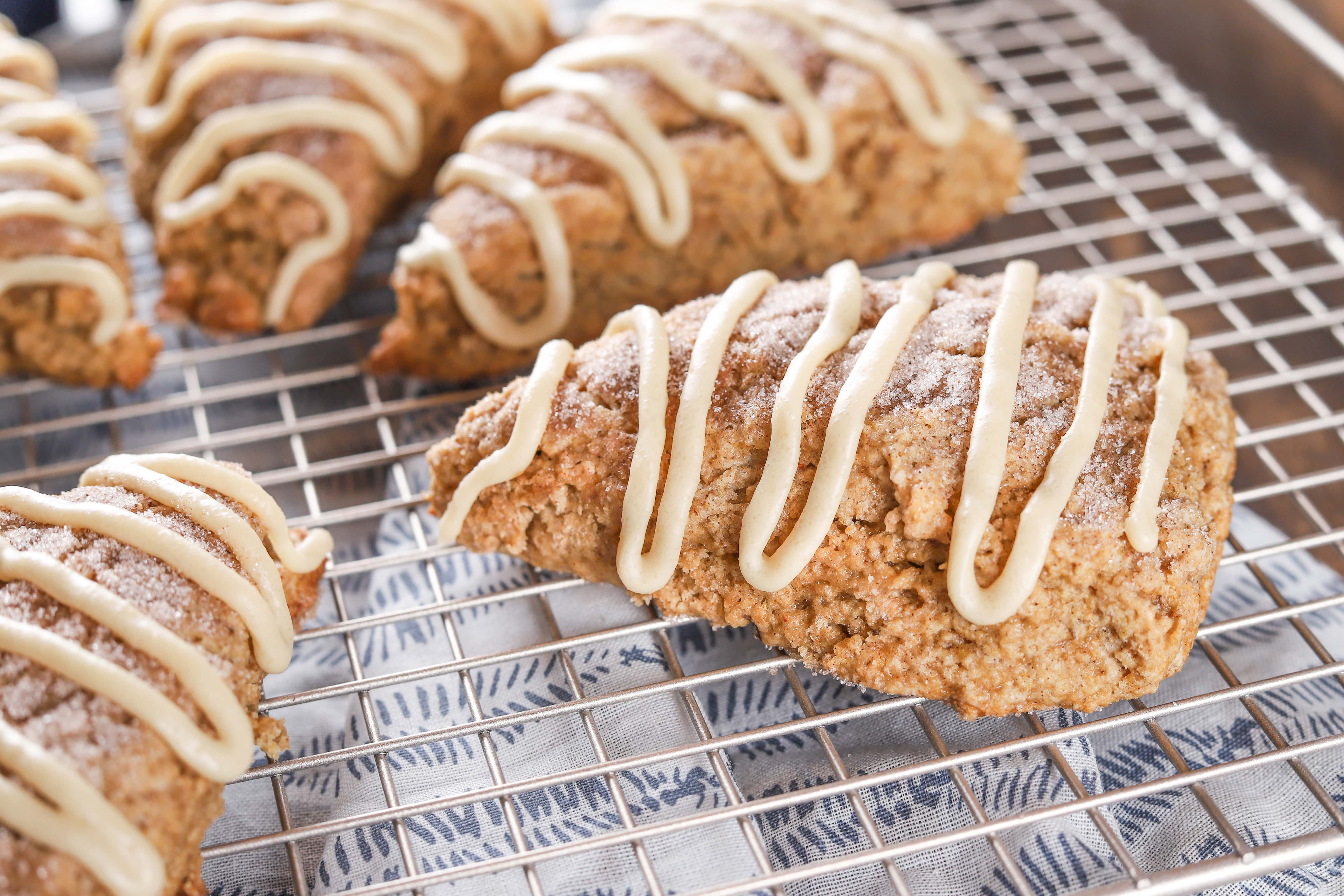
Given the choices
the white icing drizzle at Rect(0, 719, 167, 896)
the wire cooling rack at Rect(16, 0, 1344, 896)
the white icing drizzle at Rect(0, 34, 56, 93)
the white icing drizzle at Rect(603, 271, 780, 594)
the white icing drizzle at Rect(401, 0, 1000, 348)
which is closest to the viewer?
the white icing drizzle at Rect(0, 719, 167, 896)

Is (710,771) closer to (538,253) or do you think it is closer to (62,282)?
(538,253)

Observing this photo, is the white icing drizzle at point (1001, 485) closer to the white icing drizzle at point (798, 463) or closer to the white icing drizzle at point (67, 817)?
the white icing drizzle at point (798, 463)

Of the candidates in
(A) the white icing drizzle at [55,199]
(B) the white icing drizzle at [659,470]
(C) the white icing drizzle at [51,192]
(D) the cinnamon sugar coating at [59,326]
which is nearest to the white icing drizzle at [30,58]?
(A) the white icing drizzle at [55,199]

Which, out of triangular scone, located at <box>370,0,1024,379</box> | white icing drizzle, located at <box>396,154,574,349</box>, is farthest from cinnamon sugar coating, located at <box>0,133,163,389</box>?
white icing drizzle, located at <box>396,154,574,349</box>

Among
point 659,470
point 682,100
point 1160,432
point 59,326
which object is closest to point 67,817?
point 659,470

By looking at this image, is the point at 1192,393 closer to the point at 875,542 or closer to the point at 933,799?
the point at 875,542

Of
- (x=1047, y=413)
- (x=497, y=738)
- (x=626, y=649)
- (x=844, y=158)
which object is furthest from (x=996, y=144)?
(x=497, y=738)

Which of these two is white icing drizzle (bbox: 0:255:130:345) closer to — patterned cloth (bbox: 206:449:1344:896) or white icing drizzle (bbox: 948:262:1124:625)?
patterned cloth (bbox: 206:449:1344:896)
